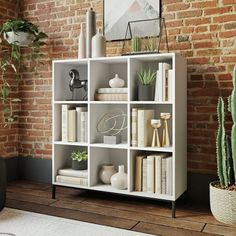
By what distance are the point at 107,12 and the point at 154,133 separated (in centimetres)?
140

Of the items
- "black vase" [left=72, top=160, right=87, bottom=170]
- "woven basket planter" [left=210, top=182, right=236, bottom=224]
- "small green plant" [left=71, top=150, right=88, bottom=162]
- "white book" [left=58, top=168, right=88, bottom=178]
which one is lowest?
"woven basket planter" [left=210, top=182, right=236, bottom=224]

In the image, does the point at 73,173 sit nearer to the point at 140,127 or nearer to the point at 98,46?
the point at 140,127

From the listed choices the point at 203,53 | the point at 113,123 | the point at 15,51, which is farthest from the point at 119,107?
the point at 15,51

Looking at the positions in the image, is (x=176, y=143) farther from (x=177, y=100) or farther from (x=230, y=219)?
(x=230, y=219)

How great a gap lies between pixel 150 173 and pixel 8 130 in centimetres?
186

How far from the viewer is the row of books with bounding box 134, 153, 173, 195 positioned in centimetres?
271

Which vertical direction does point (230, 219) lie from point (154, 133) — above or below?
below

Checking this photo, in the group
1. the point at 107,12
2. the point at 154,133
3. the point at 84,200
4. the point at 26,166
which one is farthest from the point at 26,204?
the point at 107,12

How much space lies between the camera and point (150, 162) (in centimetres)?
278

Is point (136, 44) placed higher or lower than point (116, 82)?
higher

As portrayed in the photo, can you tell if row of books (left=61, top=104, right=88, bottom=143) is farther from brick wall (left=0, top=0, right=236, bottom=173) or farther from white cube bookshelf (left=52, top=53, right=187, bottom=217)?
brick wall (left=0, top=0, right=236, bottom=173)

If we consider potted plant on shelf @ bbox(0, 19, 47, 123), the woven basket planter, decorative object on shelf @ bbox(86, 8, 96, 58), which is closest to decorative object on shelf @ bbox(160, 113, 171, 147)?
the woven basket planter

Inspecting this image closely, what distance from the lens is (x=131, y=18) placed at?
10.6ft

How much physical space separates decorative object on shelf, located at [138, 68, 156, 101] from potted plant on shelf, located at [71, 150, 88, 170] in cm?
84
